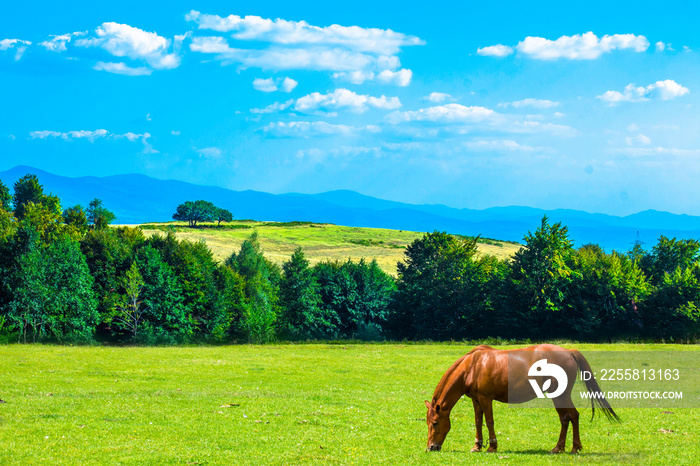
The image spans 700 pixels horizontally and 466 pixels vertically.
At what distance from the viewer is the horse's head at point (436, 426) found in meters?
16.2

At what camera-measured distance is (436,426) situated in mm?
16328

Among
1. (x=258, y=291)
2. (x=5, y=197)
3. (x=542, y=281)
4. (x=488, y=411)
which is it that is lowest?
(x=488, y=411)

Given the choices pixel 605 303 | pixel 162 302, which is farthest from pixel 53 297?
pixel 605 303

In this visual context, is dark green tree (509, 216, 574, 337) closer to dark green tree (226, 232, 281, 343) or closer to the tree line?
the tree line

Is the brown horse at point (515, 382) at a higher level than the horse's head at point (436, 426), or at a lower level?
higher

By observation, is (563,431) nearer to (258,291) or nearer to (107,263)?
(107,263)

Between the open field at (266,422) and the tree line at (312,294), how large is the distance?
2976 centimetres

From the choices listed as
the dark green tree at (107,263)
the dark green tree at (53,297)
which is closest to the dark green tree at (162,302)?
the dark green tree at (107,263)

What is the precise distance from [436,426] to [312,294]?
6985 cm

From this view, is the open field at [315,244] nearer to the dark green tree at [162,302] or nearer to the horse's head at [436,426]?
the dark green tree at [162,302]

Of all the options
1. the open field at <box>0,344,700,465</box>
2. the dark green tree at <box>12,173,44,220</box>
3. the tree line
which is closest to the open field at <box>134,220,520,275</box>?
the dark green tree at <box>12,173,44,220</box>

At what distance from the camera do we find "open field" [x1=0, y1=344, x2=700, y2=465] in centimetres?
1634

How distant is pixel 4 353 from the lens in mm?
46281

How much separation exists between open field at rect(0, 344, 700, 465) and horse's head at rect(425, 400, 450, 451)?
1.16 ft
